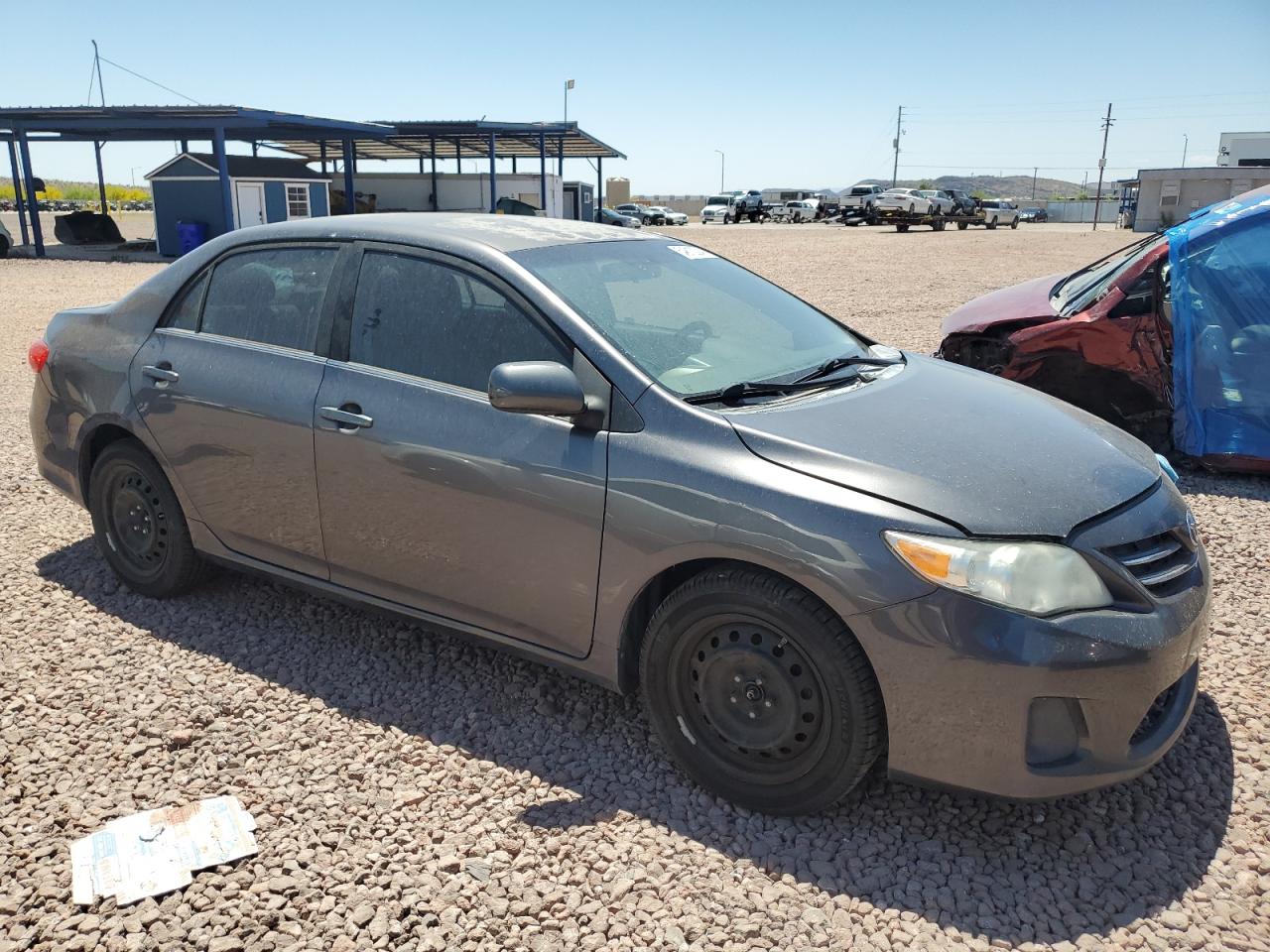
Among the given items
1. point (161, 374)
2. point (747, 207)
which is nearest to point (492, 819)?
point (161, 374)

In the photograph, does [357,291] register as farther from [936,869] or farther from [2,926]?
[936,869]

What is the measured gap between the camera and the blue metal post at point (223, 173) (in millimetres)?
26328

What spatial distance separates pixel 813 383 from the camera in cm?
338

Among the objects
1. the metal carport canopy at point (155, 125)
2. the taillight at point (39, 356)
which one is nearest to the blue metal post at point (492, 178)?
the metal carport canopy at point (155, 125)

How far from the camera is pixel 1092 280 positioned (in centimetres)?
732

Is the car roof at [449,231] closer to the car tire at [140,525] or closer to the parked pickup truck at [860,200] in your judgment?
the car tire at [140,525]

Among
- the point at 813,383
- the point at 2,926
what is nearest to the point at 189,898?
the point at 2,926

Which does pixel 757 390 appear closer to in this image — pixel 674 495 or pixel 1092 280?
pixel 674 495

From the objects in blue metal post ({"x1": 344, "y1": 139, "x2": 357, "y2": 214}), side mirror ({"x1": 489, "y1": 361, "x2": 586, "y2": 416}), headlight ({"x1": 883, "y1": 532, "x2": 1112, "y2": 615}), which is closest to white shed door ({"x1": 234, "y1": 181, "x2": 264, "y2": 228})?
blue metal post ({"x1": 344, "y1": 139, "x2": 357, "y2": 214})

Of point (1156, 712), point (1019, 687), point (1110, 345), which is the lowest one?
point (1156, 712)

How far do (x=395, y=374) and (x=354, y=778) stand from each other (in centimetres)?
136

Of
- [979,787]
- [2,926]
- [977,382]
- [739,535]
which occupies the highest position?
[977,382]

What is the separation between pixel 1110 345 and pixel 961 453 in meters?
4.43

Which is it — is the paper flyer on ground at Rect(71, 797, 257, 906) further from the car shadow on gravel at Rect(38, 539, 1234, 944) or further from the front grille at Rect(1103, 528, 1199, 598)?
the front grille at Rect(1103, 528, 1199, 598)
